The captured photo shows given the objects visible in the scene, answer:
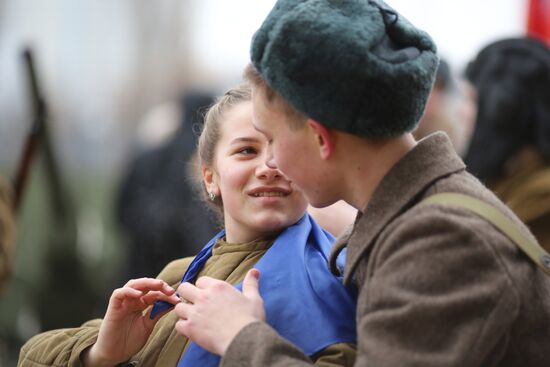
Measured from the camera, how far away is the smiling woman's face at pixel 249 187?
2320 millimetres

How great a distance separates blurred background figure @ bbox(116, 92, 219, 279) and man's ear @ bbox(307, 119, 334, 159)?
3.16 meters

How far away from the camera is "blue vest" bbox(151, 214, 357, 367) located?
2.03m

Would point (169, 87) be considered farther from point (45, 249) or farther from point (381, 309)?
point (381, 309)

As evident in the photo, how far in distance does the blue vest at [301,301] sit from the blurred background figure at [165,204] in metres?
2.89

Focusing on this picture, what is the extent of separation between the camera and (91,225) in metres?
7.83

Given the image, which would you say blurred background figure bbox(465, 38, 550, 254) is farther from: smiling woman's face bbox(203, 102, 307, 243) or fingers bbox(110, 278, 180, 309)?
fingers bbox(110, 278, 180, 309)

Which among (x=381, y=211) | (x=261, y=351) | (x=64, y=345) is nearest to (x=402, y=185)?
Result: (x=381, y=211)

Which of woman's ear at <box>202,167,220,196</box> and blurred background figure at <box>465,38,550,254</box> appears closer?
woman's ear at <box>202,167,220,196</box>

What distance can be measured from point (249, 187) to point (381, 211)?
0.47 meters

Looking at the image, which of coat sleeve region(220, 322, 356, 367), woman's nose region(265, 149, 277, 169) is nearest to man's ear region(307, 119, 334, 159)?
woman's nose region(265, 149, 277, 169)

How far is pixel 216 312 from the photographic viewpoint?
1969 mm

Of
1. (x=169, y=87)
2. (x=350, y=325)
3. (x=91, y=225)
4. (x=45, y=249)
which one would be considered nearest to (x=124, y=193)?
(x=45, y=249)

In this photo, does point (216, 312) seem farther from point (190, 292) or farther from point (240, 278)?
point (240, 278)

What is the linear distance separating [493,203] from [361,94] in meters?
0.33
